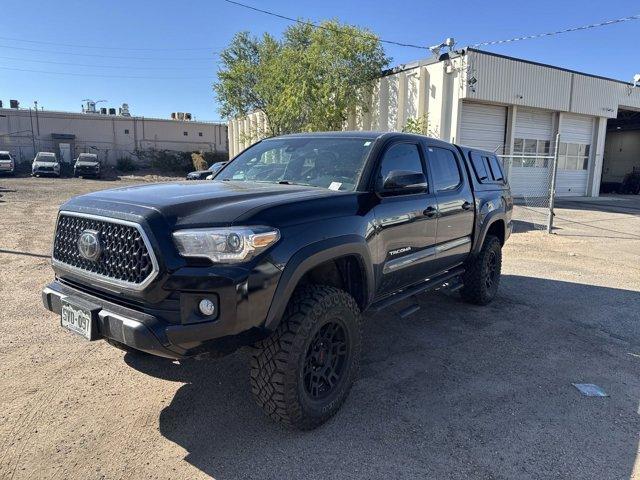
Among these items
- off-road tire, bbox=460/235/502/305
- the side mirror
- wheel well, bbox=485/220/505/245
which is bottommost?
off-road tire, bbox=460/235/502/305

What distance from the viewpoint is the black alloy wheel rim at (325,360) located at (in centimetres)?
312

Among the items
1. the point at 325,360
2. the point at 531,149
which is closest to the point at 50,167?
the point at 531,149

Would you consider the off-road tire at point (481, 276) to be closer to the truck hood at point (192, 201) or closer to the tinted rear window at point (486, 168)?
the tinted rear window at point (486, 168)

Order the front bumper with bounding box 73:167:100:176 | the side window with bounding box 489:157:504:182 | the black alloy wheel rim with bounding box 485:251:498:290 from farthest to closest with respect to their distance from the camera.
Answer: the front bumper with bounding box 73:167:100:176, the side window with bounding box 489:157:504:182, the black alloy wheel rim with bounding box 485:251:498:290

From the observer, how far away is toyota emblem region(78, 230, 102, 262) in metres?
2.86

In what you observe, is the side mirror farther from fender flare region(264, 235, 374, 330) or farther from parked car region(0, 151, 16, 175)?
parked car region(0, 151, 16, 175)

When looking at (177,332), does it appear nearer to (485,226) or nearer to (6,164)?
(485,226)

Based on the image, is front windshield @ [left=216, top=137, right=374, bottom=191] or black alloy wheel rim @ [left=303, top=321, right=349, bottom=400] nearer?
black alloy wheel rim @ [left=303, top=321, right=349, bottom=400]

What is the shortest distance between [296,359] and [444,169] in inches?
114

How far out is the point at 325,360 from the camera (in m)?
3.23

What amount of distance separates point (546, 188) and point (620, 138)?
17616 mm

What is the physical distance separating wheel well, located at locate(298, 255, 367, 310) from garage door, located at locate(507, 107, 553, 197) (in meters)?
19.1

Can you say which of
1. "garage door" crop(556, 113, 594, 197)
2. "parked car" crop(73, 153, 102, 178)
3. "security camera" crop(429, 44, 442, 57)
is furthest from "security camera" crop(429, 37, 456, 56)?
"parked car" crop(73, 153, 102, 178)

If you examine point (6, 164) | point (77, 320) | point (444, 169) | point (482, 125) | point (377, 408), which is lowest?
point (377, 408)
